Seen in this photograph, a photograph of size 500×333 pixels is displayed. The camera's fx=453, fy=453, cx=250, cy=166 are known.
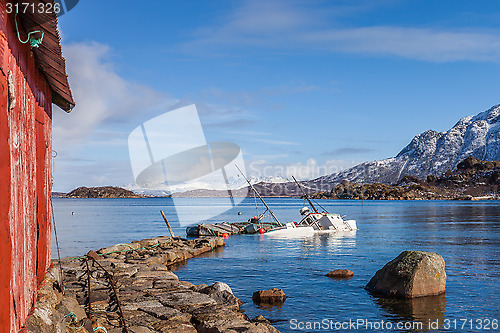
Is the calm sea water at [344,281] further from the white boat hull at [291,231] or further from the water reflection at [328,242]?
the white boat hull at [291,231]

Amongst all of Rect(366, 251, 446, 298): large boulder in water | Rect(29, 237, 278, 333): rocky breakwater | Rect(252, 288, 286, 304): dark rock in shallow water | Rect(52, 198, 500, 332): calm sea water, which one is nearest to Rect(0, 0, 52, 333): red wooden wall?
Rect(29, 237, 278, 333): rocky breakwater

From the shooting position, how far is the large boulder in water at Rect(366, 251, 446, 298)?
17.8m

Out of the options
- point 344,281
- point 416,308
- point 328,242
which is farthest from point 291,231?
point 416,308

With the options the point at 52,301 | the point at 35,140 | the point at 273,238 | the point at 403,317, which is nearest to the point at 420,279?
the point at 403,317

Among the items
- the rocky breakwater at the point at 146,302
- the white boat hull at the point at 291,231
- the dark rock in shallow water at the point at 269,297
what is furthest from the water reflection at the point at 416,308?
the white boat hull at the point at 291,231

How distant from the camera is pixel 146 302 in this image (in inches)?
536

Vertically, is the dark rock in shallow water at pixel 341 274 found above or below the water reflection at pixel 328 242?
above

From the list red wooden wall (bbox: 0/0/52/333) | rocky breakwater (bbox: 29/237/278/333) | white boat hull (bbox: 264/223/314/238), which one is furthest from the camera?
white boat hull (bbox: 264/223/314/238)

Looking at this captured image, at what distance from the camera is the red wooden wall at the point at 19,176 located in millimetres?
5723

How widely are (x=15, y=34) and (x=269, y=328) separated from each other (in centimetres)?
965

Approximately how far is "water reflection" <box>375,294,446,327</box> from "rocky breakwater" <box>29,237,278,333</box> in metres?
5.30

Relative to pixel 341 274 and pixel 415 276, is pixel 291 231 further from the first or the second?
pixel 415 276

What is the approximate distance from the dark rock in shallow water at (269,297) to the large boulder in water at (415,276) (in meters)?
4.32

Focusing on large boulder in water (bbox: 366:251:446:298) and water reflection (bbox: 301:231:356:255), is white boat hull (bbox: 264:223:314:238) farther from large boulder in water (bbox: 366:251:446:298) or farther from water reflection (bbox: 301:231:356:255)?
large boulder in water (bbox: 366:251:446:298)
